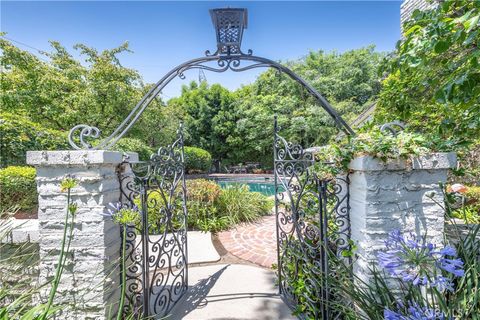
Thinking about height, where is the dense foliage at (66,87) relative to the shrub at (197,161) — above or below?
above

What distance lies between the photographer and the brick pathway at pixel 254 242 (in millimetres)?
3430

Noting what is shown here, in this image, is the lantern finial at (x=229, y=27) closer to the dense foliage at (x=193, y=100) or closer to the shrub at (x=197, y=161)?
the dense foliage at (x=193, y=100)

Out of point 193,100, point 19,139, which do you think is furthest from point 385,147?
point 193,100

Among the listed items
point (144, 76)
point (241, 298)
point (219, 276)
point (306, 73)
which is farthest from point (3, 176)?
point (306, 73)

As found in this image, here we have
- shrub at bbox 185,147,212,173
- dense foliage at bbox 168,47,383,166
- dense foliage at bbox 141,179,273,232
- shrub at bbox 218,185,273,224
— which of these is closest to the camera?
dense foliage at bbox 141,179,273,232

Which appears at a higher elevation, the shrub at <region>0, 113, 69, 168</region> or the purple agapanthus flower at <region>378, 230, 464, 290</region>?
the shrub at <region>0, 113, 69, 168</region>

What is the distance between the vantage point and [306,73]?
695 inches

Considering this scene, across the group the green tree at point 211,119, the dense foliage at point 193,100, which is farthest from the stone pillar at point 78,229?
the green tree at point 211,119

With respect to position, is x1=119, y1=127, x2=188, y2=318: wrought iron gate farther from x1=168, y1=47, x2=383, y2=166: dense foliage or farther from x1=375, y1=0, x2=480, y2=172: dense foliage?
x1=168, y1=47, x2=383, y2=166: dense foliage

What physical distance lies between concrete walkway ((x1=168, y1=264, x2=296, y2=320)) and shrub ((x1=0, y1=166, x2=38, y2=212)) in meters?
3.25

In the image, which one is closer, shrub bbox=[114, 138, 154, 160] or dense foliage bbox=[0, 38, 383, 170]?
dense foliage bbox=[0, 38, 383, 170]

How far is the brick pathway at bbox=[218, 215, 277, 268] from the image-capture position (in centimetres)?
343

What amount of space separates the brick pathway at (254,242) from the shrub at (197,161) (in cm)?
1009

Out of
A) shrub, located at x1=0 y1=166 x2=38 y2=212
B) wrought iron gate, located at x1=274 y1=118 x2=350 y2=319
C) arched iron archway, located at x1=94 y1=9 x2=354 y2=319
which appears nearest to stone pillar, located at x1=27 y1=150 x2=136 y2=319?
arched iron archway, located at x1=94 y1=9 x2=354 y2=319
